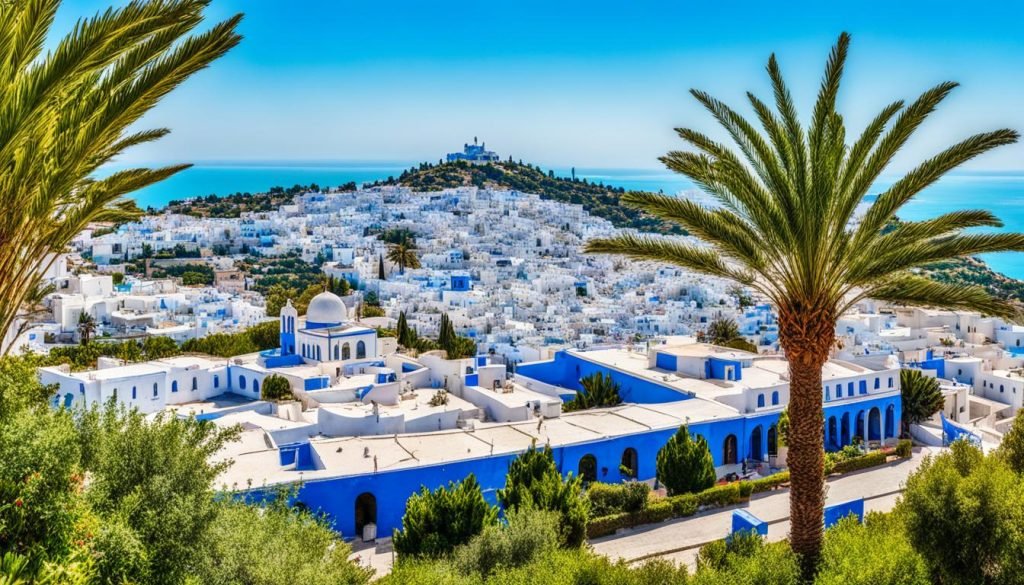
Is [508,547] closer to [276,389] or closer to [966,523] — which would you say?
[966,523]

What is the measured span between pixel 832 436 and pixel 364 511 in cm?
1429

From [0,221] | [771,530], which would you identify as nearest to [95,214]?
[0,221]

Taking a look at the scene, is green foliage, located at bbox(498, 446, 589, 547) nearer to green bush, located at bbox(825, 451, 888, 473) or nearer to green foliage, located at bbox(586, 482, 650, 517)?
green foliage, located at bbox(586, 482, 650, 517)

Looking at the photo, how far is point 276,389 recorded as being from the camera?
23375mm

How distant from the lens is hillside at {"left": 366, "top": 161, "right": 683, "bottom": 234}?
412ft

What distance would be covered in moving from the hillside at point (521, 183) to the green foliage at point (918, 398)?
3755 inches

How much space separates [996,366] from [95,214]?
40.8 metres

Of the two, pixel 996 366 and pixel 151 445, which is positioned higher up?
pixel 151 445

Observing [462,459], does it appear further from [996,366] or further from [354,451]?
[996,366]

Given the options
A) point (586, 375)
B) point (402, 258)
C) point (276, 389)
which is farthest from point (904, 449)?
point (402, 258)

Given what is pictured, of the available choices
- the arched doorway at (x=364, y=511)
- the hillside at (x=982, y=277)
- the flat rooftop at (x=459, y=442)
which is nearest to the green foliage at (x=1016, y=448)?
the flat rooftop at (x=459, y=442)

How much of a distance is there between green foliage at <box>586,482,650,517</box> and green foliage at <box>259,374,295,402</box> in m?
10.3

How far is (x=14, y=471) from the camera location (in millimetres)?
6191

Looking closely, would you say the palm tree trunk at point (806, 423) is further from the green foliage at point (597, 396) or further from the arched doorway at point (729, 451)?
the green foliage at point (597, 396)
